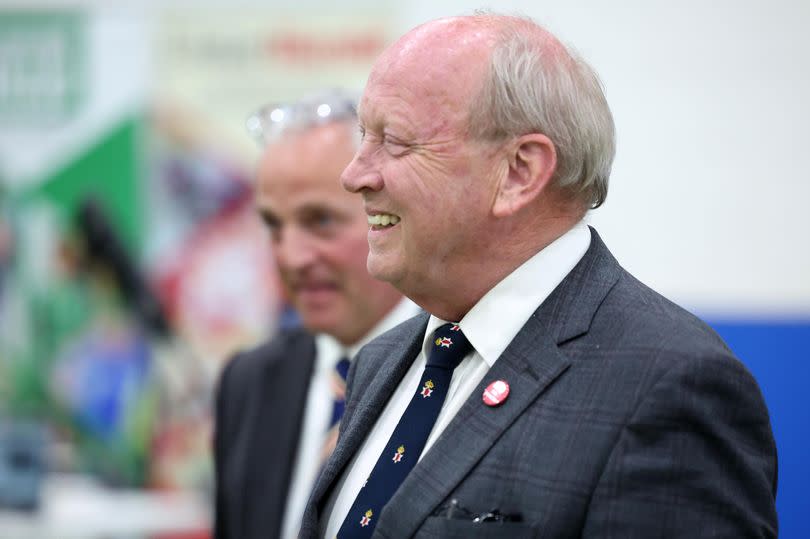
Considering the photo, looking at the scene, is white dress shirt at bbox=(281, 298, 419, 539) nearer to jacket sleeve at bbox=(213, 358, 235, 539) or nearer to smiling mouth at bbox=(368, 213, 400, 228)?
jacket sleeve at bbox=(213, 358, 235, 539)

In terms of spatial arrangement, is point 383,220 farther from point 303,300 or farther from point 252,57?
point 252,57

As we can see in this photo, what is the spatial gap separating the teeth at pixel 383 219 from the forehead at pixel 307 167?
0.82 meters

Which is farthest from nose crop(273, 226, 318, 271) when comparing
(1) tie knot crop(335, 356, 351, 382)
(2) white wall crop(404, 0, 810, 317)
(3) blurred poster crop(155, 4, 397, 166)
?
(3) blurred poster crop(155, 4, 397, 166)

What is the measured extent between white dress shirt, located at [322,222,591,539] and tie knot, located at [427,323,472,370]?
1cm

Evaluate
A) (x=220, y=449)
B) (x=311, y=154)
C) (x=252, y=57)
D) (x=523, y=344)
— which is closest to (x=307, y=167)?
(x=311, y=154)

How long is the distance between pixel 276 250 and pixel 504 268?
1054 millimetres

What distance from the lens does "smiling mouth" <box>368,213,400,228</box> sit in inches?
58.8

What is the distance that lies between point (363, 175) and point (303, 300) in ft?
2.97

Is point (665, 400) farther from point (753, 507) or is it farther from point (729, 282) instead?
point (729, 282)

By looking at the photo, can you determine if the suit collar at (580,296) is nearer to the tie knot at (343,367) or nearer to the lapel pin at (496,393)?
the lapel pin at (496,393)

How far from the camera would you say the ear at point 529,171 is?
142 cm

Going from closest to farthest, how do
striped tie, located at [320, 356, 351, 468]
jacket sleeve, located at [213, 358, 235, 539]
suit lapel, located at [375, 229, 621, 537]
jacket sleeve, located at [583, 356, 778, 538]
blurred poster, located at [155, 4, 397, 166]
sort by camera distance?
jacket sleeve, located at [583, 356, 778, 538], suit lapel, located at [375, 229, 621, 537], striped tie, located at [320, 356, 351, 468], jacket sleeve, located at [213, 358, 235, 539], blurred poster, located at [155, 4, 397, 166]

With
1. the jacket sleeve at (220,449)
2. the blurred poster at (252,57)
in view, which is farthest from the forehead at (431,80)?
the blurred poster at (252,57)

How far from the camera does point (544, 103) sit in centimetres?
142
